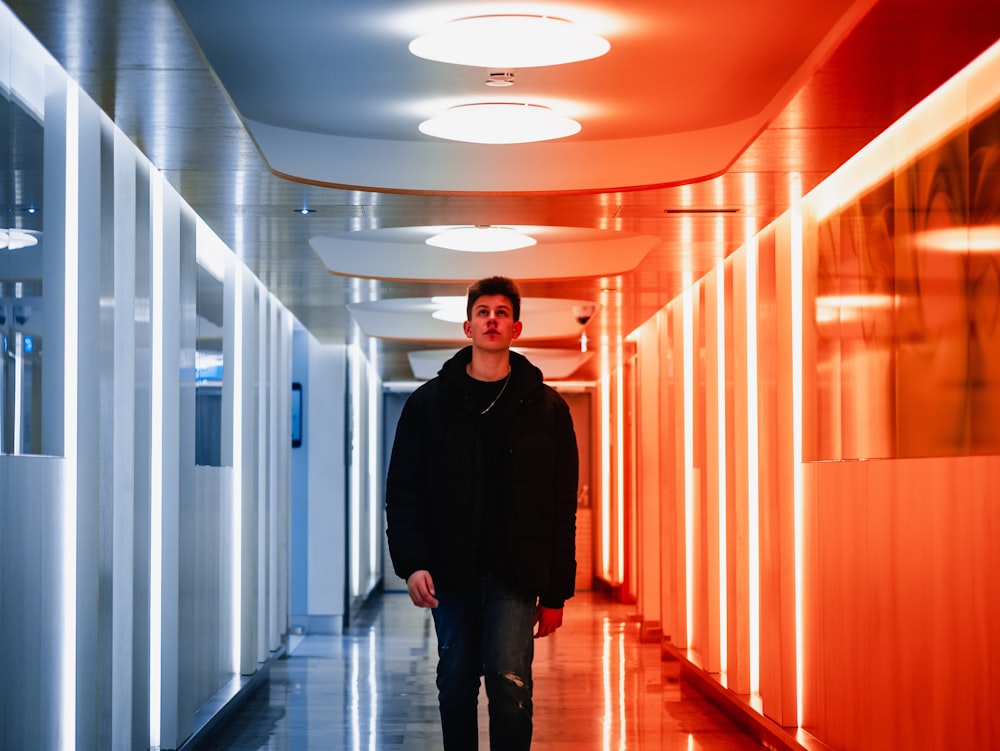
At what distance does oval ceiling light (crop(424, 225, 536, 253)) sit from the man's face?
185 inches

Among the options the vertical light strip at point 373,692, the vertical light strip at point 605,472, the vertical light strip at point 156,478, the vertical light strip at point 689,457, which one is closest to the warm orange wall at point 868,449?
the vertical light strip at point 689,457

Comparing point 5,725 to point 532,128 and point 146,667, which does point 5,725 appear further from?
point 532,128

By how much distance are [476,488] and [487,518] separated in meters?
0.10

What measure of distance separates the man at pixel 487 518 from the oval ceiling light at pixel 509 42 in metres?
1.39


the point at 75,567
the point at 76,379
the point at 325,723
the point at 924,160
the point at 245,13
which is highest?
the point at 245,13

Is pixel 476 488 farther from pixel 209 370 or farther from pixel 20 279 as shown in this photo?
pixel 209 370

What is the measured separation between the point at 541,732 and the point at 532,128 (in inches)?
131

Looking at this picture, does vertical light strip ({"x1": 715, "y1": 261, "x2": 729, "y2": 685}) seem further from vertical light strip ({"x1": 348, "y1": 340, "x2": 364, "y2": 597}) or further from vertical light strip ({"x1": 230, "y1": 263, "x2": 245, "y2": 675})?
vertical light strip ({"x1": 348, "y1": 340, "x2": 364, "y2": 597})

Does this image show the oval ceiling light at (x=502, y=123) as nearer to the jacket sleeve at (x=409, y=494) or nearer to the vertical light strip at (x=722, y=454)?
the jacket sleeve at (x=409, y=494)

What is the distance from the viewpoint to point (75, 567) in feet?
16.5

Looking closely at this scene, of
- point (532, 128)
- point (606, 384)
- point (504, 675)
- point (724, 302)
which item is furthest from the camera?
point (606, 384)

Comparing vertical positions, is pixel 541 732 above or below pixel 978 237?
below

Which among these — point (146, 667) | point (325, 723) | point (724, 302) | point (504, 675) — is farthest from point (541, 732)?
point (504, 675)

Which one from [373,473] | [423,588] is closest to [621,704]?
[423,588]
